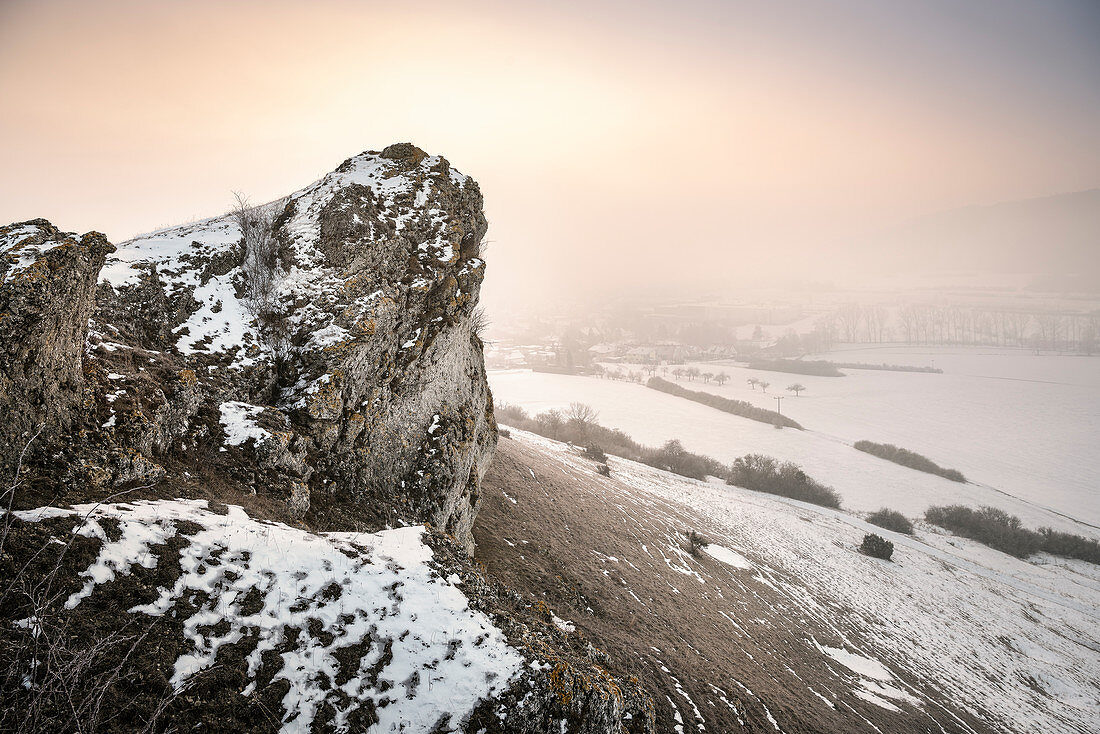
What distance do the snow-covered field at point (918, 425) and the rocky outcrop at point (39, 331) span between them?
61.2m

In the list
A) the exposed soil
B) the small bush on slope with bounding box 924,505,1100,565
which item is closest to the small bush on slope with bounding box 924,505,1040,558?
the small bush on slope with bounding box 924,505,1100,565

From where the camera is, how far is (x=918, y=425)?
79.6m

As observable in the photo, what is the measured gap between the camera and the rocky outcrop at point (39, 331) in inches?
254

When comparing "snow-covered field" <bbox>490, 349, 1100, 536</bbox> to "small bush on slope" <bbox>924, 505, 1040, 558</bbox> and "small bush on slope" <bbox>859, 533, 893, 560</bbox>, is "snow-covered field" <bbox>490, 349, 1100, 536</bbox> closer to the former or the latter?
"small bush on slope" <bbox>924, 505, 1040, 558</bbox>

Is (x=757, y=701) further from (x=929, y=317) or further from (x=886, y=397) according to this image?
(x=929, y=317)

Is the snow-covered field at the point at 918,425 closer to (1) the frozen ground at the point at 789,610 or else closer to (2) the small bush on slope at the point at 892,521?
(2) the small bush on slope at the point at 892,521

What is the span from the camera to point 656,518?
29469 millimetres

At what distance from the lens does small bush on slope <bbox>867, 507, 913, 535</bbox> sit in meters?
43.3

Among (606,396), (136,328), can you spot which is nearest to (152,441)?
(136,328)

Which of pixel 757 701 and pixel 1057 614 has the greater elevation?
pixel 757 701

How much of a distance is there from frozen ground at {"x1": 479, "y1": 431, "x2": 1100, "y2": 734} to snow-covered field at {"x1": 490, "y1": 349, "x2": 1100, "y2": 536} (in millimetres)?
15342

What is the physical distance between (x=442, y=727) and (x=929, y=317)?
253 m

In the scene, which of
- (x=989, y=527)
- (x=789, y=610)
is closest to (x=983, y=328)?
(x=989, y=527)

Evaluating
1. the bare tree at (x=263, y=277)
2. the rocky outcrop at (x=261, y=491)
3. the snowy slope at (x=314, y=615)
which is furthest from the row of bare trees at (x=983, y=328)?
the snowy slope at (x=314, y=615)
